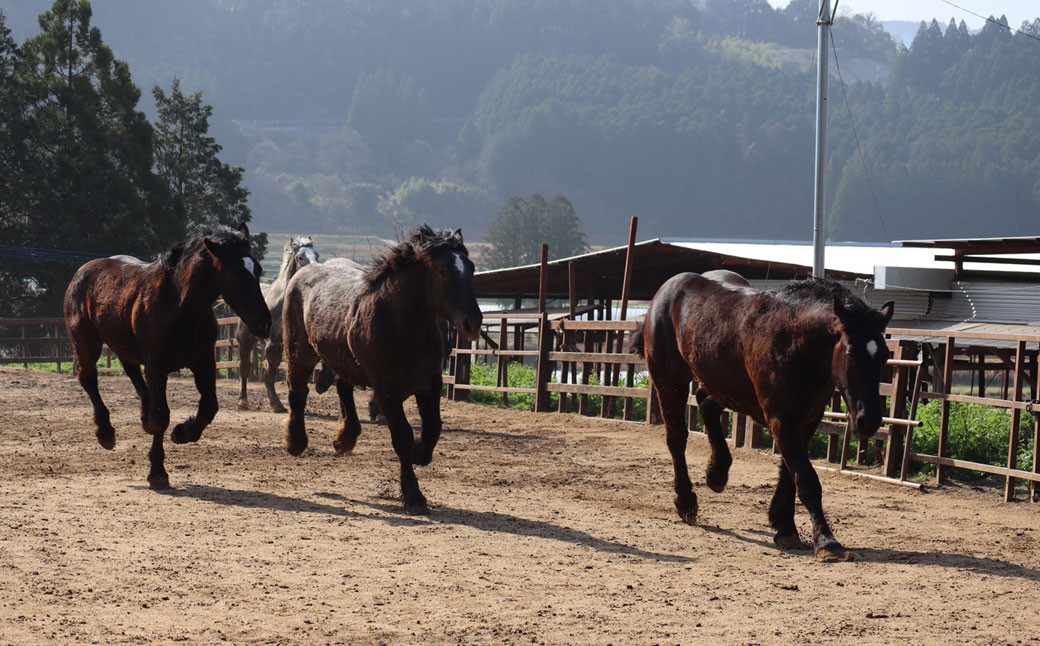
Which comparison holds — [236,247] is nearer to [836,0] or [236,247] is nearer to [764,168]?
[836,0]

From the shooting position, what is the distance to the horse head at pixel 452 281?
23.7ft

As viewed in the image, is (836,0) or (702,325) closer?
(702,325)

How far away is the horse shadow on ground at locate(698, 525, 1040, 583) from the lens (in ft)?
20.2

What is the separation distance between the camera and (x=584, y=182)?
163 metres

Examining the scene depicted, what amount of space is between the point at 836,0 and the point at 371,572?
13347 millimetres

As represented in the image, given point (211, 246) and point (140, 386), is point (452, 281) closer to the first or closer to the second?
point (211, 246)

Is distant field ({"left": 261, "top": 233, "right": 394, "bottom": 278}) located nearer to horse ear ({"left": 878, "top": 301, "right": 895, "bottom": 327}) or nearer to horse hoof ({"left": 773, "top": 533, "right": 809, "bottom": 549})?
horse hoof ({"left": 773, "top": 533, "right": 809, "bottom": 549})

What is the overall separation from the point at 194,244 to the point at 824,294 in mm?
4693

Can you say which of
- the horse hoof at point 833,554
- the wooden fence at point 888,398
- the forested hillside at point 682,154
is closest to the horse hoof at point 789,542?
the horse hoof at point 833,554

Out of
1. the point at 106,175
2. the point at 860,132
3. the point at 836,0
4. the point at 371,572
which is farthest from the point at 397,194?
the point at 371,572

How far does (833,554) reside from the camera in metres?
6.26

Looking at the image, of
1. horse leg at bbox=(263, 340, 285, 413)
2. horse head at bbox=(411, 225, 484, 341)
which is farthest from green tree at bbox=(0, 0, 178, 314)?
horse head at bbox=(411, 225, 484, 341)

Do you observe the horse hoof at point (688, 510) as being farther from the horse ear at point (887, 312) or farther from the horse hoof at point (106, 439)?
the horse hoof at point (106, 439)

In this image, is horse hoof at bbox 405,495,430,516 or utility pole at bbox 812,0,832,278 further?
utility pole at bbox 812,0,832,278
